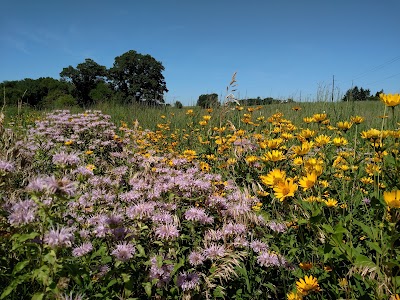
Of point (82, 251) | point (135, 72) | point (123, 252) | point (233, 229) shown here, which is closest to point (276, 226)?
point (233, 229)

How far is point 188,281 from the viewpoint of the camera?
59.7 inches

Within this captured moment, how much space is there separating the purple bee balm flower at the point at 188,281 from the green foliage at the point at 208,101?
519 centimetres

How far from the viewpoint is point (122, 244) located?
1457mm

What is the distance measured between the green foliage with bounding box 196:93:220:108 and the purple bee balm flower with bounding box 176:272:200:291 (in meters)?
5.19

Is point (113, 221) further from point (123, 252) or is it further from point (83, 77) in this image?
point (83, 77)

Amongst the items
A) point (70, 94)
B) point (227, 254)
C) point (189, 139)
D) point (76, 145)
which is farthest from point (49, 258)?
point (70, 94)

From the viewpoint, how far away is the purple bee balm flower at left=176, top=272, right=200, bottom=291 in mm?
1495

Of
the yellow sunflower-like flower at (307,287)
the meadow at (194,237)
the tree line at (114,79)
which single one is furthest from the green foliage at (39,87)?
the yellow sunflower-like flower at (307,287)

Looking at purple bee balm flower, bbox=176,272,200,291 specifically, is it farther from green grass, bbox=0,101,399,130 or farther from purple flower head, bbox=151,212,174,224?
green grass, bbox=0,101,399,130

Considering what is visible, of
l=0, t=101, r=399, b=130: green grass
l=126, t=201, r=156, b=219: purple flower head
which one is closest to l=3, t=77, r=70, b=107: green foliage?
l=0, t=101, r=399, b=130: green grass

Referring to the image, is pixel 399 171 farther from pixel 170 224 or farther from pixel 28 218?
pixel 28 218

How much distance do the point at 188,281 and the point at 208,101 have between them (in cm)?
658

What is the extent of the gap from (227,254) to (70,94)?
53169mm

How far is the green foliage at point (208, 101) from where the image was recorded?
22.5 feet
